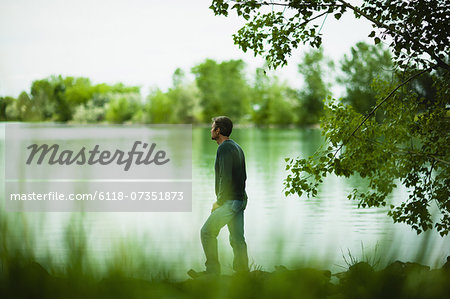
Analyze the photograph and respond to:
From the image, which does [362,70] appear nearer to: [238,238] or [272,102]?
[272,102]

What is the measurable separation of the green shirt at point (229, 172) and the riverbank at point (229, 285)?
305cm

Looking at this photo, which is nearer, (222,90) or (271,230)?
(271,230)

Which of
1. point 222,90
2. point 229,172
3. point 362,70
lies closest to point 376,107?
point 229,172

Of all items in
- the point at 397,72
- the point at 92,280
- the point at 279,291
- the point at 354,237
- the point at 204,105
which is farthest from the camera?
the point at 204,105

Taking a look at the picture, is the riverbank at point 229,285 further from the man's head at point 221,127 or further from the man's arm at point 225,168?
the man's head at point 221,127

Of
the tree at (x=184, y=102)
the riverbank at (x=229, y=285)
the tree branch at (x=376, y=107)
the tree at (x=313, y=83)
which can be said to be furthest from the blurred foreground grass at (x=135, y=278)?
the tree at (x=184, y=102)

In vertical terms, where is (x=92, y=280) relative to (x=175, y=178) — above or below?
above

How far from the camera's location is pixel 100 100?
15825cm

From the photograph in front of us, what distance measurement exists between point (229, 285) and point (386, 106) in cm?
525

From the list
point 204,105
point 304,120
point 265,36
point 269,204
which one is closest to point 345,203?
point 269,204

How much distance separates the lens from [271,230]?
2420 mm

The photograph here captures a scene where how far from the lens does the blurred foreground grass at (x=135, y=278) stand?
2373mm

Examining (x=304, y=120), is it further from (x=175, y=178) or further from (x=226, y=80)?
(x=175, y=178)

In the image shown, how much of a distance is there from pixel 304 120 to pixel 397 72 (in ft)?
397
